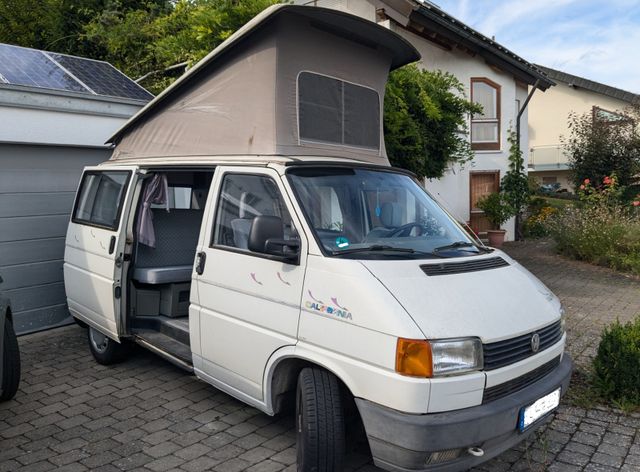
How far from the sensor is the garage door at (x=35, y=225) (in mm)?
6824

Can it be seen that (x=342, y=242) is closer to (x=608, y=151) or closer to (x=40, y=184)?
(x=40, y=184)

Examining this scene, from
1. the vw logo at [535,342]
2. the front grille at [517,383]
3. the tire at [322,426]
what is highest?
the vw logo at [535,342]

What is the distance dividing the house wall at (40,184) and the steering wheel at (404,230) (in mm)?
5108

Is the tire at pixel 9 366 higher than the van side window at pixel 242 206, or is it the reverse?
the van side window at pixel 242 206

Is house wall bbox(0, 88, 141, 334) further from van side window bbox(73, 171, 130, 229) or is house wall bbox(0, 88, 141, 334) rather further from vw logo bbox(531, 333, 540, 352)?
vw logo bbox(531, 333, 540, 352)

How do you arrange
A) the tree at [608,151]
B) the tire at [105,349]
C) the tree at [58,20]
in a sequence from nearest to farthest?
the tire at [105,349] < the tree at [58,20] < the tree at [608,151]

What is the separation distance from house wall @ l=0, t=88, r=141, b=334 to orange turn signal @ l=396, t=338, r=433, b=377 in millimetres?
5769

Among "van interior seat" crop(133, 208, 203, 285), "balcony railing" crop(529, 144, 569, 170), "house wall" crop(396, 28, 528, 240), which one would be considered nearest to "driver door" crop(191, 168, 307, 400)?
"van interior seat" crop(133, 208, 203, 285)

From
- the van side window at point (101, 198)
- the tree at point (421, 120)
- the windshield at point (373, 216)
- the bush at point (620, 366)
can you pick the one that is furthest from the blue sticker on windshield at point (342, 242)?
the tree at point (421, 120)

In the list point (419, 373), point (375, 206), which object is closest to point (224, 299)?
point (375, 206)

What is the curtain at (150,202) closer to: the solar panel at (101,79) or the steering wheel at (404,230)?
the steering wheel at (404,230)

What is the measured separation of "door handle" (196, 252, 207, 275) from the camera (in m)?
4.30

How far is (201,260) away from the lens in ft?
14.2

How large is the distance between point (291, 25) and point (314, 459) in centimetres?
319
